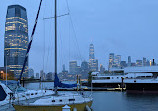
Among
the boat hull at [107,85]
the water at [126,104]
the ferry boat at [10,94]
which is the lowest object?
the boat hull at [107,85]

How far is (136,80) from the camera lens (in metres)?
51.7

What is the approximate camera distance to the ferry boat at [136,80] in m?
50.9

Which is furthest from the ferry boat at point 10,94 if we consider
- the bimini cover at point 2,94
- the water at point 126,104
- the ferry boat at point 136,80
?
the ferry boat at point 136,80

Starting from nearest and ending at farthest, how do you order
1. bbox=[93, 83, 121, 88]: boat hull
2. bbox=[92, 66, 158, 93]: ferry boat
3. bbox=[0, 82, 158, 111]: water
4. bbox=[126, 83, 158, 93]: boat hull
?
bbox=[0, 82, 158, 111]: water, bbox=[126, 83, 158, 93]: boat hull, bbox=[92, 66, 158, 93]: ferry boat, bbox=[93, 83, 121, 88]: boat hull

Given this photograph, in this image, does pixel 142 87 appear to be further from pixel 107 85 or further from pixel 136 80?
pixel 107 85

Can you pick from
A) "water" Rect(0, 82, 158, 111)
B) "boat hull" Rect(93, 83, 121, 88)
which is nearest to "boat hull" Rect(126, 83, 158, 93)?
"water" Rect(0, 82, 158, 111)

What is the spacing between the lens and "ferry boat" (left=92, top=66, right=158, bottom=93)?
167 ft

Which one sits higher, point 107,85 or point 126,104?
point 126,104

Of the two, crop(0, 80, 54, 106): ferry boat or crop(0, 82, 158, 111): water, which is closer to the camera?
crop(0, 80, 54, 106): ferry boat

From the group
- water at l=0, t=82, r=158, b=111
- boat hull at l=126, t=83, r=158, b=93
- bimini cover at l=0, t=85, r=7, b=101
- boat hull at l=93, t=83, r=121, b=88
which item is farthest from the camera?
boat hull at l=93, t=83, r=121, b=88

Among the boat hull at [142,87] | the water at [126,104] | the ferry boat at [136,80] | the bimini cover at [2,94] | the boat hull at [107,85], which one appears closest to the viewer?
the bimini cover at [2,94]

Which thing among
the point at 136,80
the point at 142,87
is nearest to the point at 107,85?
the point at 136,80

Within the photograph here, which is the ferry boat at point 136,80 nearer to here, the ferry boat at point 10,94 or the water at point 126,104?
the water at point 126,104

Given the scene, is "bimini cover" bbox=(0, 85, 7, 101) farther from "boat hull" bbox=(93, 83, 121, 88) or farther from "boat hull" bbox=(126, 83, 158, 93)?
"boat hull" bbox=(93, 83, 121, 88)
